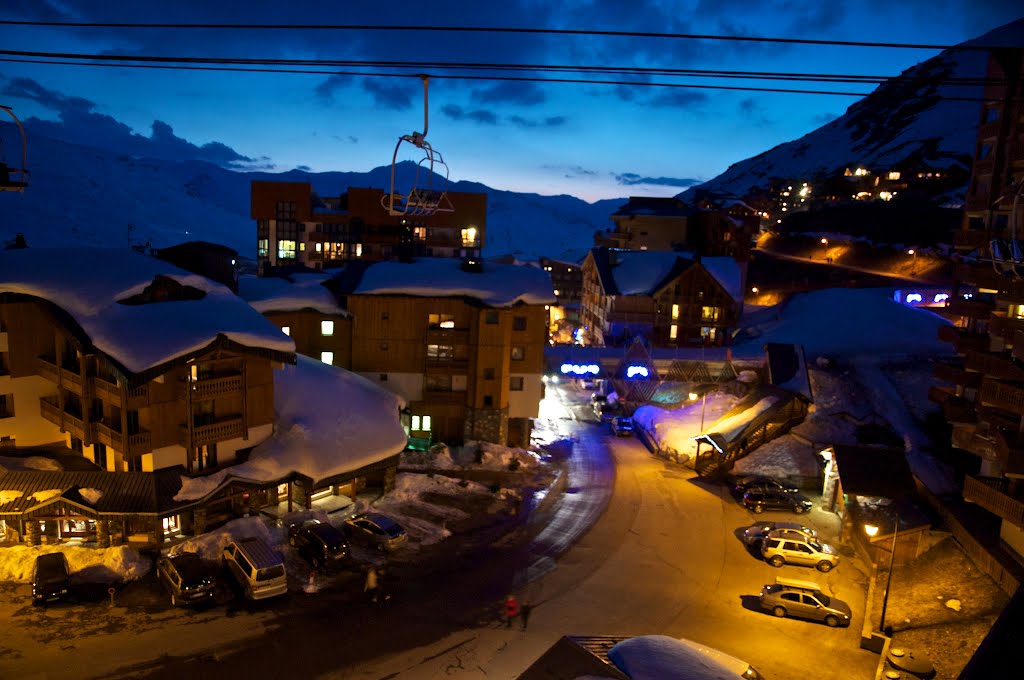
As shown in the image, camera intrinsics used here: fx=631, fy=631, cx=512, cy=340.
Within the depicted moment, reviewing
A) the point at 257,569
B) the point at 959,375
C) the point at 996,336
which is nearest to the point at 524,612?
the point at 257,569

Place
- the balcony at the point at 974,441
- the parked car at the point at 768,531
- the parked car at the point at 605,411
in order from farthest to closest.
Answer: the parked car at the point at 605,411
the balcony at the point at 974,441
the parked car at the point at 768,531

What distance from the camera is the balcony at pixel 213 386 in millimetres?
26391

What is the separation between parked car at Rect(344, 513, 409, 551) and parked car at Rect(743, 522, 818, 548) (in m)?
15.9

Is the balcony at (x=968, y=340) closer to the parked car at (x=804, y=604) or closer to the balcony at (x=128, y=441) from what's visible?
the parked car at (x=804, y=604)

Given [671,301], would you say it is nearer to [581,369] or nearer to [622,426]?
[581,369]

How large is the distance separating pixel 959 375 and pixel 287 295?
123 ft

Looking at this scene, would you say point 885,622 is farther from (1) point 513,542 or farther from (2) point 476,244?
(2) point 476,244

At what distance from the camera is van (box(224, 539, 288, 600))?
903 inches

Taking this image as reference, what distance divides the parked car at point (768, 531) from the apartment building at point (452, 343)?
1491 cm

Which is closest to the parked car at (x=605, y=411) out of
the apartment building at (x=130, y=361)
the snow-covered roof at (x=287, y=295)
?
the snow-covered roof at (x=287, y=295)

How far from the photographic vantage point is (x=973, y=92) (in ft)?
543

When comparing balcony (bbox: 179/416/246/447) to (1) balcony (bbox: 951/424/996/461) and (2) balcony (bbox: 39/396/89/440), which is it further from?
(1) balcony (bbox: 951/424/996/461)

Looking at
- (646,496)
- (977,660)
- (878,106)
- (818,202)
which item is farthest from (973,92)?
(977,660)

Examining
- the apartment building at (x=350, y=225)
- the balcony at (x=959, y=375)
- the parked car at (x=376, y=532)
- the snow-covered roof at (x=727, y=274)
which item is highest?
the apartment building at (x=350, y=225)
